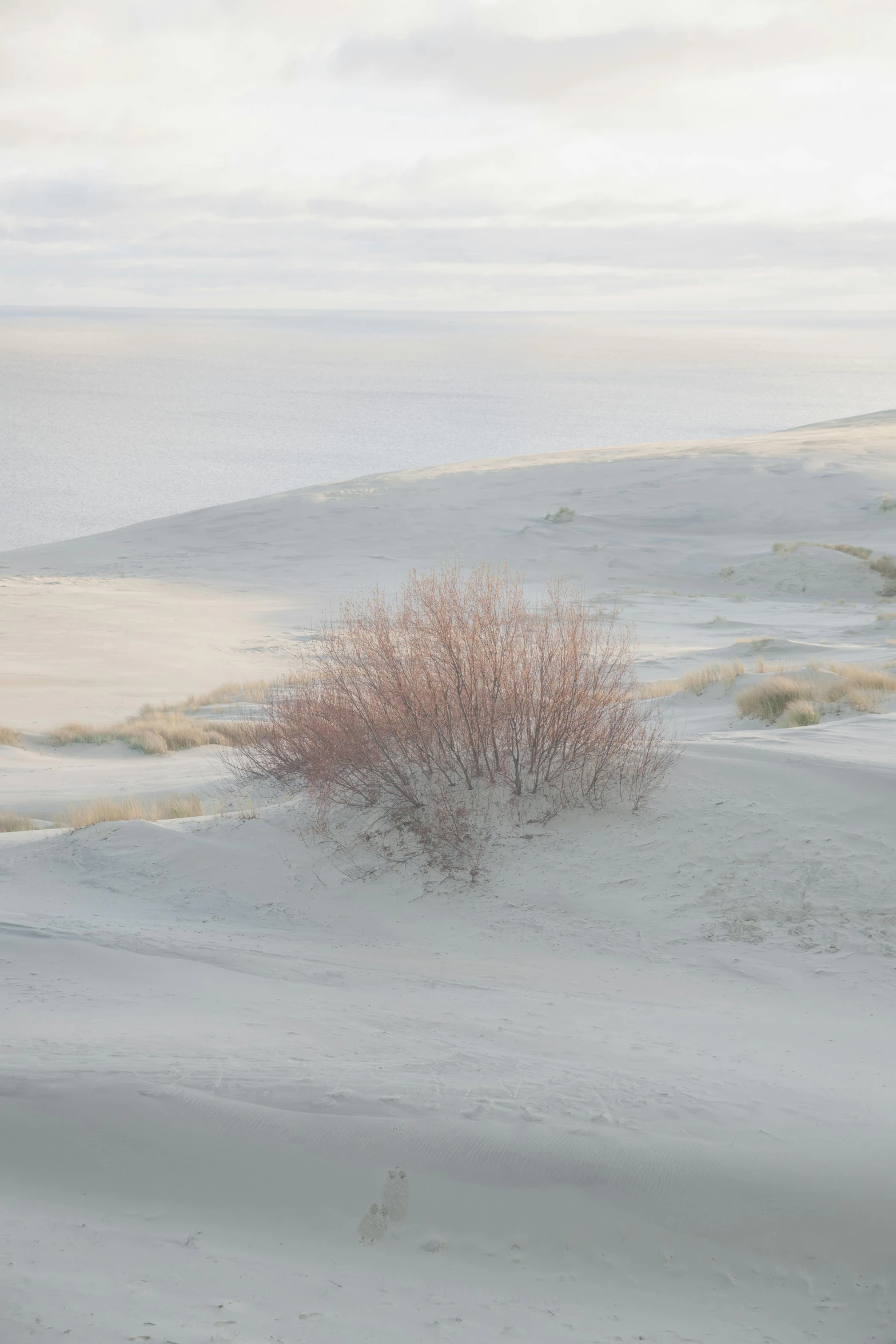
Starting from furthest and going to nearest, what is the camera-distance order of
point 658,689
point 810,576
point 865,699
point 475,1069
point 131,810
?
point 810,576
point 658,689
point 865,699
point 131,810
point 475,1069

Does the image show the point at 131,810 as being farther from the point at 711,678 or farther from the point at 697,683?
the point at 711,678

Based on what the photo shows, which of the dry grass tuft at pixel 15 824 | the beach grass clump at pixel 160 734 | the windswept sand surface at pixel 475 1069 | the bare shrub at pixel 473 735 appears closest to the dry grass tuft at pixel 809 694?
the windswept sand surface at pixel 475 1069

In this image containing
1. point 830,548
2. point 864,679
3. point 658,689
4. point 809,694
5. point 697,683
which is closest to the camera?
point 809,694

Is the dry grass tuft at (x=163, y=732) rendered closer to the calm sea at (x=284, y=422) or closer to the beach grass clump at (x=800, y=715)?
the beach grass clump at (x=800, y=715)

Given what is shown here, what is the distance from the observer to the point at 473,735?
7156 mm

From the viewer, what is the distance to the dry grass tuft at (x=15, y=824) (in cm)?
869

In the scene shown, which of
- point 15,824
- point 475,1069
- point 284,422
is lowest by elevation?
point 475,1069

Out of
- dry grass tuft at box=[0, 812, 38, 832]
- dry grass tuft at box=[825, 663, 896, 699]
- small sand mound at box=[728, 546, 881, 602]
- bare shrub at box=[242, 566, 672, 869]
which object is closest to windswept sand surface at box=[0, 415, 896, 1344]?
bare shrub at box=[242, 566, 672, 869]

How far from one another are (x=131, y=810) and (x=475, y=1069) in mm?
5210

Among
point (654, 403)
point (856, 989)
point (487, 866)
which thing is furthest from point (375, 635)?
point (654, 403)

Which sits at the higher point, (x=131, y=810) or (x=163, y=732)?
(x=163, y=732)

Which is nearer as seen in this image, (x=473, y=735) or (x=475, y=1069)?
(x=475, y=1069)

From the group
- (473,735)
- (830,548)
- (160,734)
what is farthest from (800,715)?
(830,548)

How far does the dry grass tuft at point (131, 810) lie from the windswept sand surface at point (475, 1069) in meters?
0.44
